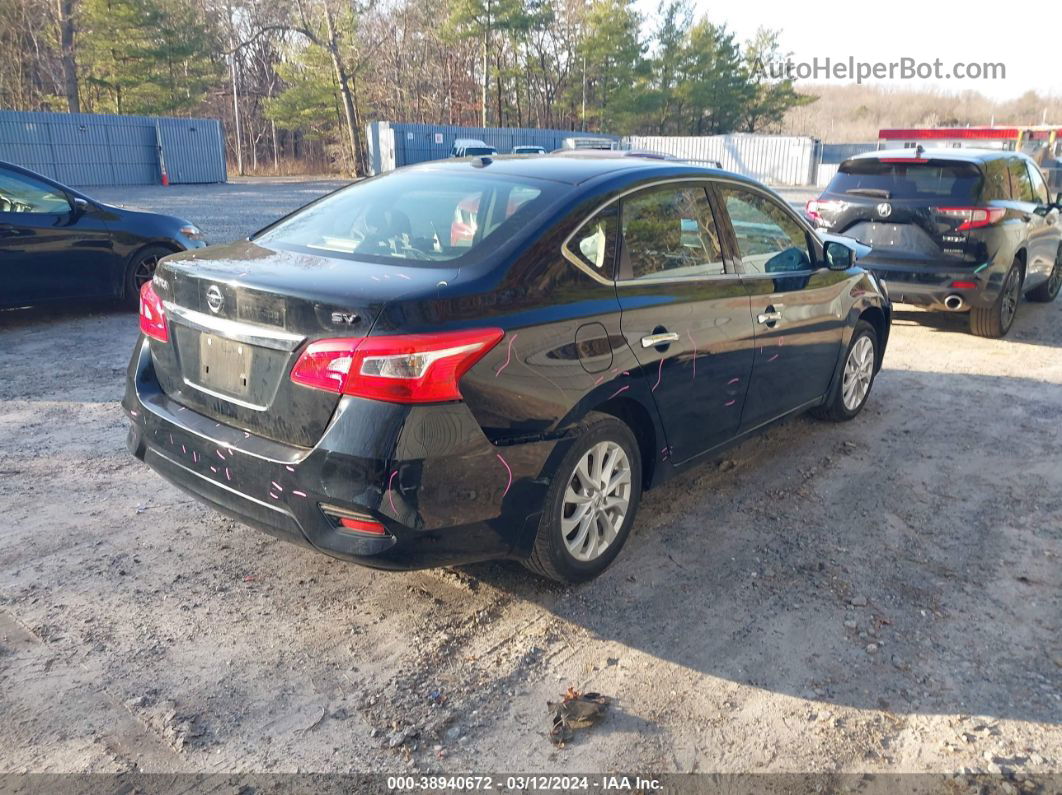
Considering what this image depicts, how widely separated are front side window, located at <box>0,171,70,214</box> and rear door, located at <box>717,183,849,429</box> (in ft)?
20.5

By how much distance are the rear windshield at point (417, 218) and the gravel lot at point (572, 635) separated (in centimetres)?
137

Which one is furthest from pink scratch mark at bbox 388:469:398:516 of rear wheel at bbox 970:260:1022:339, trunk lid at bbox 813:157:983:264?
rear wheel at bbox 970:260:1022:339

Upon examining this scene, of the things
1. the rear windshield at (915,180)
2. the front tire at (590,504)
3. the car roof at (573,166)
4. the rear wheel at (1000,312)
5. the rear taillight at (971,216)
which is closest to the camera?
the front tire at (590,504)

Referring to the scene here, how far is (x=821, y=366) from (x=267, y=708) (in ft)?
12.0

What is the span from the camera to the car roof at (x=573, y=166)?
3.74 m

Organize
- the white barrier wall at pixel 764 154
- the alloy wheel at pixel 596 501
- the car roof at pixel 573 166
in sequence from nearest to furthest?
1. the alloy wheel at pixel 596 501
2. the car roof at pixel 573 166
3. the white barrier wall at pixel 764 154

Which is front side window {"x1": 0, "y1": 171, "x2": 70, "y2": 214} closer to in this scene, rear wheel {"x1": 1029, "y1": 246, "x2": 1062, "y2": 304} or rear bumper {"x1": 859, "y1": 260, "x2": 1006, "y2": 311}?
rear bumper {"x1": 859, "y1": 260, "x2": 1006, "y2": 311}

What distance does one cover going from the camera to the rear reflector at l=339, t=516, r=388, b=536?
2822mm

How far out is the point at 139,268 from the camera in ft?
27.0

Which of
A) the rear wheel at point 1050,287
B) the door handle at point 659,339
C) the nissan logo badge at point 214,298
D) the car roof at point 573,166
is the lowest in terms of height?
the rear wheel at point 1050,287

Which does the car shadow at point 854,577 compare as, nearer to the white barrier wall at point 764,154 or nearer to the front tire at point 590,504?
the front tire at point 590,504

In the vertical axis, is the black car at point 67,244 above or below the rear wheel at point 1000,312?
above

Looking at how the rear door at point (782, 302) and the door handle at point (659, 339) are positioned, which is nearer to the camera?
the door handle at point (659, 339)

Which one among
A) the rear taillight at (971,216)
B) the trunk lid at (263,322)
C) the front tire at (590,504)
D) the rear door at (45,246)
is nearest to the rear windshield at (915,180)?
the rear taillight at (971,216)
